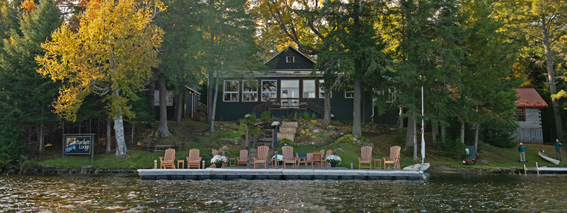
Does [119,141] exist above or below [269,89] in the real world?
below

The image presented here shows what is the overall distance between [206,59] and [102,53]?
6.79 m

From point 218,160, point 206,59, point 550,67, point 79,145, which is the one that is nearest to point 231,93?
point 206,59

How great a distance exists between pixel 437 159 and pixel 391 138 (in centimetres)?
411

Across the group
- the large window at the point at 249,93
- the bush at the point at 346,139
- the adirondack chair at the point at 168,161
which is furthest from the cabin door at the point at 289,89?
the adirondack chair at the point at 168,161

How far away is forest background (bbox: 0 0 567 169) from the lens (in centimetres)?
2198

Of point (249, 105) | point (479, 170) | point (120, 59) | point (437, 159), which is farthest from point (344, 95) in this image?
point (120, 59)

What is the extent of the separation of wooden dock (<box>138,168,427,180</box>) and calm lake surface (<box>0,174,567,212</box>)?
23.6 inches

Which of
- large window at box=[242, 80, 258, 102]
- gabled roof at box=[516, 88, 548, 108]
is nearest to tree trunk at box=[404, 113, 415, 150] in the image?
gabled roof at box=[516, 88, 548, 108]

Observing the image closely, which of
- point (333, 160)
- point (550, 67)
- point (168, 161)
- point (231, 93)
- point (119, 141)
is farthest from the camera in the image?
point (231, 93)

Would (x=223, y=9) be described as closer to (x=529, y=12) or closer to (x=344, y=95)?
(x=344, y=95)

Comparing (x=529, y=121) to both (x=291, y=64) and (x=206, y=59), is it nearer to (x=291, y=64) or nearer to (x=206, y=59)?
(x=291, y=64)

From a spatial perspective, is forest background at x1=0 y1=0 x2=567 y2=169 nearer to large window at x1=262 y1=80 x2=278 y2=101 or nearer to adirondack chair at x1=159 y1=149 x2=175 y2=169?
adirondack chair at x1=159 y1=149 x2=175 y2=169

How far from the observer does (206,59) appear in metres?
27.0

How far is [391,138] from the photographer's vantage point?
29.0 m
